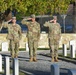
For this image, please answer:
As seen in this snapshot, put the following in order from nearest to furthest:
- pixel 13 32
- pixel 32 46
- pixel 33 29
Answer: pixel 33 29 < pixel 32 46 < pixel 13 32

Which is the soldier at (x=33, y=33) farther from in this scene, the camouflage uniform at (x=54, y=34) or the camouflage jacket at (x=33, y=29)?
the camouflage uniform at (x=54, y=34)

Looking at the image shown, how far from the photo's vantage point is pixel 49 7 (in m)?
34.6

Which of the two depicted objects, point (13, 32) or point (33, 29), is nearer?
point (33, 29)

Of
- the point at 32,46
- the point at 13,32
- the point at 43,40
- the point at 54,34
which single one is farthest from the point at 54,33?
the point at 43,40

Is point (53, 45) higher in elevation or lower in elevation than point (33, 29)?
lower

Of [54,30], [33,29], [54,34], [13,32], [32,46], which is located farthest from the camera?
[13,32]

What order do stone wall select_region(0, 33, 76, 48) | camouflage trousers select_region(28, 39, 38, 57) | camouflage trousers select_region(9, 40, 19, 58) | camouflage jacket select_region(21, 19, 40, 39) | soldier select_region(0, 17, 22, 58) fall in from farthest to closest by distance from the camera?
1. stone wall select_region(0, 33, 76, 48)
2. camouflage trousers select_region(9, 40, 19, 58)
3. soldier select_region(0, 17, 22, 58)
4. camouflage trousers select_region(28, 39, 38, 57)
5. camouflage jacket select_region(21, 19, 40, 39)

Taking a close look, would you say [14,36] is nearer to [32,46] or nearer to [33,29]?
[32,46]

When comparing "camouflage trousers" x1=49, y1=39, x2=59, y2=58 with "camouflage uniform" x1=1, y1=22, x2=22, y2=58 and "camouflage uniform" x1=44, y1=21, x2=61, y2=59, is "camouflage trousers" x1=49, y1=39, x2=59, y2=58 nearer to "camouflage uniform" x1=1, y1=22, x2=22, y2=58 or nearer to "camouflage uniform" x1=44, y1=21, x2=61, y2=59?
"camouflage uniform" x1=44, y1=21, x2=61, y2=59

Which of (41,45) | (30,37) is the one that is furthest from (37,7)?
(30,37)

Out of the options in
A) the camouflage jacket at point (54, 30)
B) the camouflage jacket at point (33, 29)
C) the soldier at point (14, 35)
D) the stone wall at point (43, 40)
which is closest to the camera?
the camouflage jacket at point (54, 30)

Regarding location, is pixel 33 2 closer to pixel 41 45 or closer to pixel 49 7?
pixel 49 7

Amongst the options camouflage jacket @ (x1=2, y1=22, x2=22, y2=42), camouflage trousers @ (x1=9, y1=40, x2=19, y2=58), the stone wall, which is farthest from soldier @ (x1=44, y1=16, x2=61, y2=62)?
the stone wall

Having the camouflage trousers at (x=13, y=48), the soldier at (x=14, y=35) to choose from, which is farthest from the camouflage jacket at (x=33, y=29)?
the camouflage trousers at (x=13, y=48)
